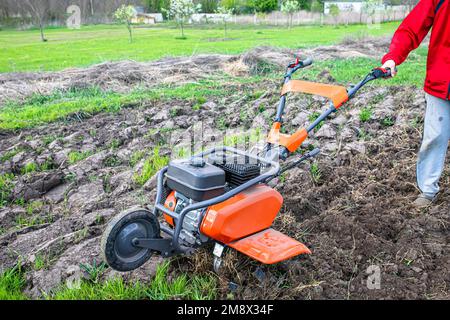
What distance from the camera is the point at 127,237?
2572 mm

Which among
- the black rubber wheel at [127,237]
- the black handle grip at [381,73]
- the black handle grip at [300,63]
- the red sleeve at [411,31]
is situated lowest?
the black rubber wheel at [127,237]

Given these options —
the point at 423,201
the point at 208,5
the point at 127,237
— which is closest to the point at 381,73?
the point at 423,201

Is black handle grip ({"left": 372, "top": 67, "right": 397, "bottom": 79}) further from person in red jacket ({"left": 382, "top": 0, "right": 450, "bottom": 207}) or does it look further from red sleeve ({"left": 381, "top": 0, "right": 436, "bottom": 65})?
red sleeve ({"left": 381, "top": 0, "right": 436, "bottom": 65})

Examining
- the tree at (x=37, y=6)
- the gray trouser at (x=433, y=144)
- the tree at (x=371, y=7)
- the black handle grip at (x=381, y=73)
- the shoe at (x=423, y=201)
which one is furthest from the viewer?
the tree at (x=371, y=7)

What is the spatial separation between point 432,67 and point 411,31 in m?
0.32

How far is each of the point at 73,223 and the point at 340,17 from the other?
139 feet

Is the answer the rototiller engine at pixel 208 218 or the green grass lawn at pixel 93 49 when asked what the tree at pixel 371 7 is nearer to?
the green grass lawn at pixel 93 49

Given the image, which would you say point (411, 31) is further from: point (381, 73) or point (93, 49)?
point (93, 49)

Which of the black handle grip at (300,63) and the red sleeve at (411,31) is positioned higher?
the red sleeve at (411,31)

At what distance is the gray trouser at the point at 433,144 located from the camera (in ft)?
11.3

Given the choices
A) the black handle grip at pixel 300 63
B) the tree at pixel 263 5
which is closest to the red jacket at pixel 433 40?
the black handle grip at pixel 300 63

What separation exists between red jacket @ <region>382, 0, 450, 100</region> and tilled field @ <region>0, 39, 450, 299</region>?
0.99 metres

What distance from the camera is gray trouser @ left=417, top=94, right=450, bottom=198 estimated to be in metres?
3.44
